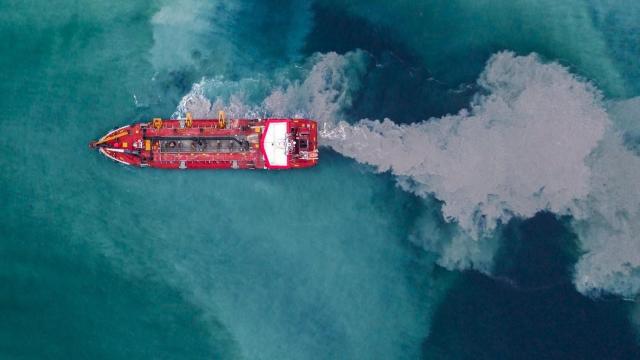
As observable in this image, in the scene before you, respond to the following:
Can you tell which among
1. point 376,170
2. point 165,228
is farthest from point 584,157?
point 165,228

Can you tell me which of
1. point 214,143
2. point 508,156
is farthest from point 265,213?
point 508,156

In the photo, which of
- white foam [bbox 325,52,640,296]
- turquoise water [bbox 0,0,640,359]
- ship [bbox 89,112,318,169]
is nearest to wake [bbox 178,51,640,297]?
white foam [bbox 325,52,640,296]

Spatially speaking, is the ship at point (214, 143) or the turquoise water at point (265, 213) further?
the turquoise water at point (265, 213)

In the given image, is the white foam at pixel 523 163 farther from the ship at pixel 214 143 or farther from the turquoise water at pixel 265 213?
the ship at pixel 214 143

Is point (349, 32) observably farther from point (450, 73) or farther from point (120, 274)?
point (120, 274)

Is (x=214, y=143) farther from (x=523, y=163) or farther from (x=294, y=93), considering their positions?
(x=523, y=163)

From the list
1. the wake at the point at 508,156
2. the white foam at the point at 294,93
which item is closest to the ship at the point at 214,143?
the white foam at the point at 294,93
